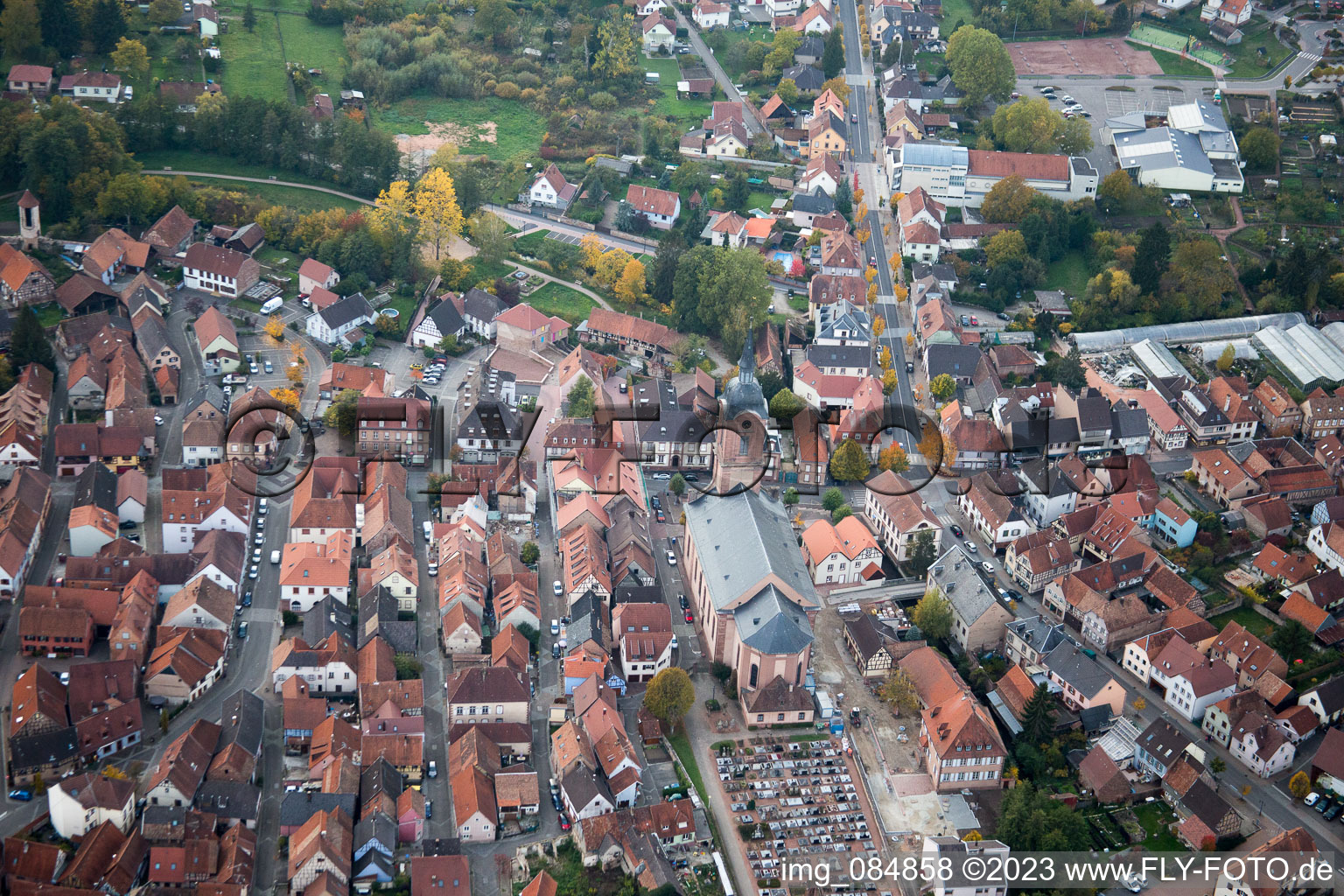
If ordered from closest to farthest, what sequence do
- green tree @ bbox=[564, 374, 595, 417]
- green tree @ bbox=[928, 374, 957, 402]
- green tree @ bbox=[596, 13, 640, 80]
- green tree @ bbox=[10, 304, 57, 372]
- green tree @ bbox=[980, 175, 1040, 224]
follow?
green tree @ bbox=[10, 304, 57, 372] → green tree @ bbox=[564, 374, 595, 417] → green tree @ bbox=[928, 374, 957, 402] → green tree @ bbox=[980, 175, 1040, 224] → green tree @ bbox=[596, 13, 640, 80]

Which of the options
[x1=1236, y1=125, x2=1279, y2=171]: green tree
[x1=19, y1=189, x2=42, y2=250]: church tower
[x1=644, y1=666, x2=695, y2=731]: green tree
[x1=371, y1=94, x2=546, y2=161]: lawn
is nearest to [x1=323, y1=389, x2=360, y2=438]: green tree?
[x1=19, y1=189, x2=42, y2=250]: church tower

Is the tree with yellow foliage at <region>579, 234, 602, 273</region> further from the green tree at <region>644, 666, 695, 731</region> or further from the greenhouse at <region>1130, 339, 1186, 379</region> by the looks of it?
the green tree at <region>644, 666, 695, 731</region>

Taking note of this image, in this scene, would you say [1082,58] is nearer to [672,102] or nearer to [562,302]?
[672,102]

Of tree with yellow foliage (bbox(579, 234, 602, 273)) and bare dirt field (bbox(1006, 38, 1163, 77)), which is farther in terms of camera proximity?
bare dirt field (bbox(1006, 38, 1163, 77))

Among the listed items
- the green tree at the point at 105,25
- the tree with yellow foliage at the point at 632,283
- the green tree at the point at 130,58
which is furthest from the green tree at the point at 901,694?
the green tree at the point at 105,25

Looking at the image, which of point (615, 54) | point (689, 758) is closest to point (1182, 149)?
point (615, 54)
